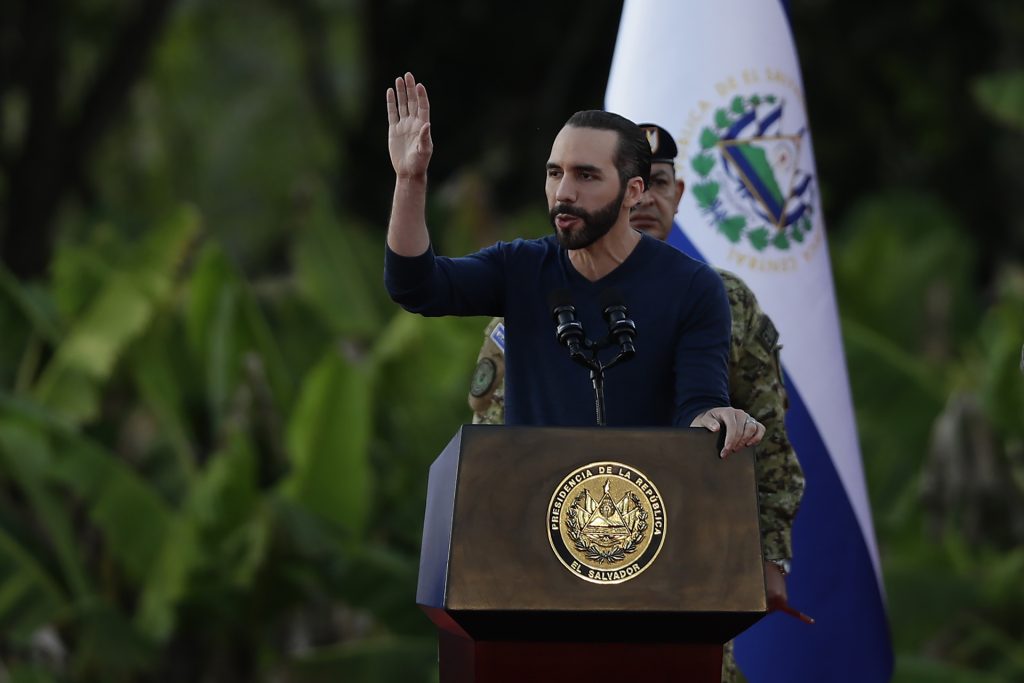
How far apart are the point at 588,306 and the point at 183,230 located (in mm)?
8465

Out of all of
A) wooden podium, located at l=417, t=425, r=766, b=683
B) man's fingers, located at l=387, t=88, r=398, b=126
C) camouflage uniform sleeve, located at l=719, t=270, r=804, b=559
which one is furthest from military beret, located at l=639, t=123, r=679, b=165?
wooden podium, located at l=417, t=425, r=766, b=683

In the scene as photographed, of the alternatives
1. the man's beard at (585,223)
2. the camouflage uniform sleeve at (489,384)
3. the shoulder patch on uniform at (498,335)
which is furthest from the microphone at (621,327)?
the shoulder patch on uniform at (498,335)

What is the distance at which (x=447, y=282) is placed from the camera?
367 centimetres

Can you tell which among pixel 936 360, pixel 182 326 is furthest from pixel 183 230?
pixel 936 360

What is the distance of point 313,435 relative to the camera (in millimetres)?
10523

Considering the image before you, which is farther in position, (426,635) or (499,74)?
(499,74)

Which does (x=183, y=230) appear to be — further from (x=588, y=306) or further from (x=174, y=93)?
(x=174, y=93)

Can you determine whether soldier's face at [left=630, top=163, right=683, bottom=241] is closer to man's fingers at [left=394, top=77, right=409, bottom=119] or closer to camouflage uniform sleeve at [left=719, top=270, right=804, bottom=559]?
camouflage uniform sleeve at [left=719, top=270, right=804, bottom=559]

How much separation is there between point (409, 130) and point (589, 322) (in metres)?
0.52

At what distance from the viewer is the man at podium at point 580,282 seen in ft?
11.7

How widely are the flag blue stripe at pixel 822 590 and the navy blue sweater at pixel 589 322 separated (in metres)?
1.93

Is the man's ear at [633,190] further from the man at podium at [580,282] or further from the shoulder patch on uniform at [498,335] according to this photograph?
the shoulder patch on uniform at [498,335]

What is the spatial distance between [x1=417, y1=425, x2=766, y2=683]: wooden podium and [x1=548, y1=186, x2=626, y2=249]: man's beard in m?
0.48

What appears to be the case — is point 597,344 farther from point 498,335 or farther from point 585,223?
point 498,335
